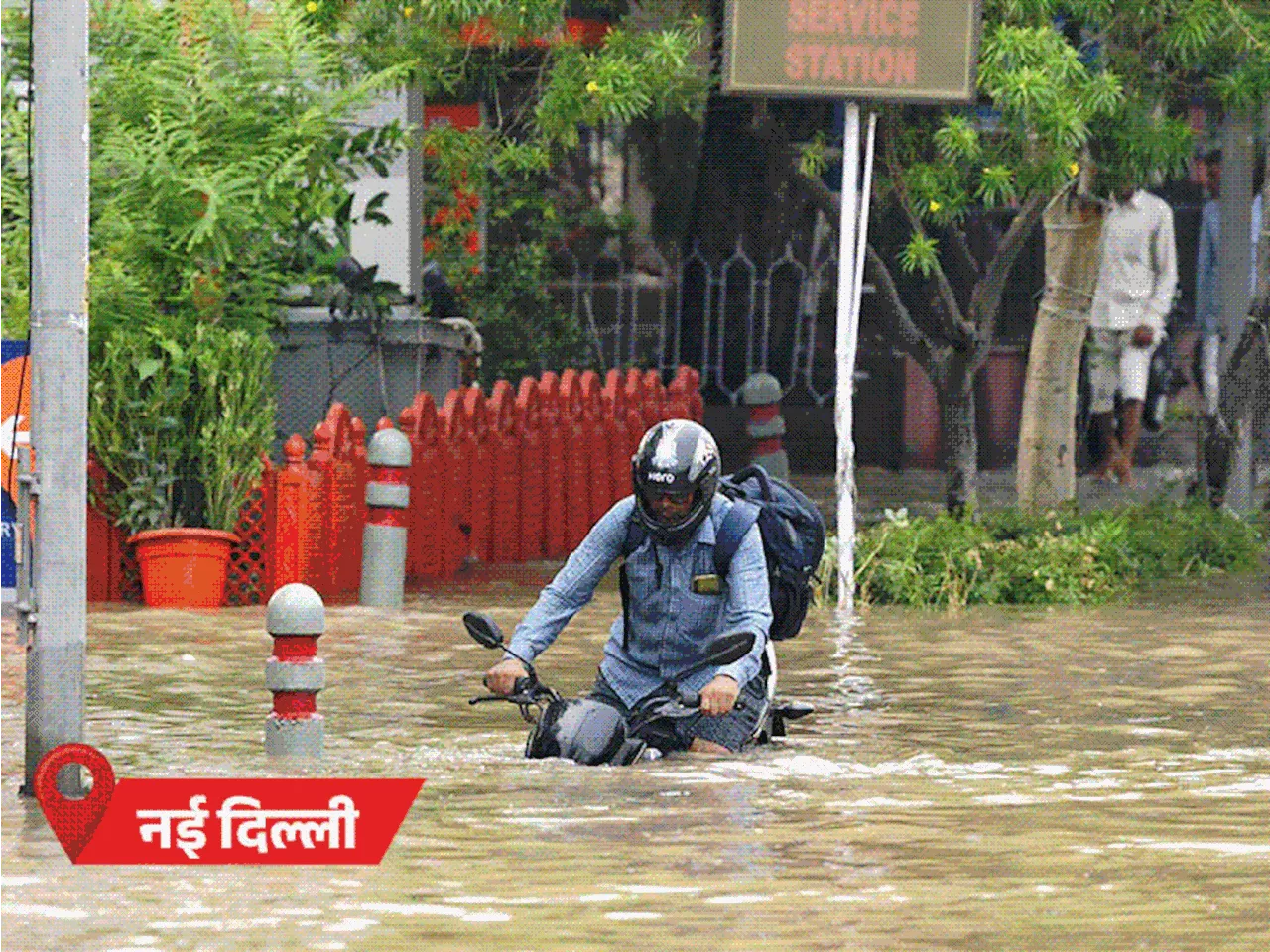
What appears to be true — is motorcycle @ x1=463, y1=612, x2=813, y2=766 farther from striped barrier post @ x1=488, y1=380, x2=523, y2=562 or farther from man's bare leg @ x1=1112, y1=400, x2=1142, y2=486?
man's bare leg @ x1=1112, y1=400, x2=1142, y2=486

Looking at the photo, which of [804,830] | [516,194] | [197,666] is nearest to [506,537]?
[197,666]

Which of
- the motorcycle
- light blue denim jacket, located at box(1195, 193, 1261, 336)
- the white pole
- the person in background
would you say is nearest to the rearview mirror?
the motorcycle

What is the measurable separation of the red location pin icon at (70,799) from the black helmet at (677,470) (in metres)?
2.19

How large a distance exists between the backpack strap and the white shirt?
14.2m

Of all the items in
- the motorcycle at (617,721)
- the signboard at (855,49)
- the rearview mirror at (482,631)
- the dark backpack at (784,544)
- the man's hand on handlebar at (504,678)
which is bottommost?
the motorcycle at (617,721)

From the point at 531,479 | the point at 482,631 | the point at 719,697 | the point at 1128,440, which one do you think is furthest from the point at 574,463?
the point at 482,631

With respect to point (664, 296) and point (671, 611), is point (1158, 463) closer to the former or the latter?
point (664, 296)

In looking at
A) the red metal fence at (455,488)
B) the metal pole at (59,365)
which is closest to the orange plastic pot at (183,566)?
the red metal fence at (455,488)

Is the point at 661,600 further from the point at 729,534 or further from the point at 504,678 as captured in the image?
the point at 504,678

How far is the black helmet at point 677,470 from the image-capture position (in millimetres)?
10961

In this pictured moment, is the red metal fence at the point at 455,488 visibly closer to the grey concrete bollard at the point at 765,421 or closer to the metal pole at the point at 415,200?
the grey concrete bollard at the point at 765,421

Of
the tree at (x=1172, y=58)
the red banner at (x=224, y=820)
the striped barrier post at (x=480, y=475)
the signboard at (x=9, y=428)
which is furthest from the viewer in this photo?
the striped barrier post at (x=480, y=475)

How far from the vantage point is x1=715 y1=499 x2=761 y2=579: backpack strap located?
36.8 ft

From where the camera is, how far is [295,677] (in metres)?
11.5
